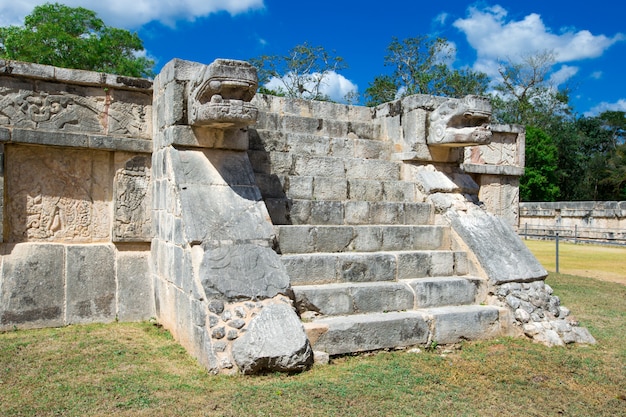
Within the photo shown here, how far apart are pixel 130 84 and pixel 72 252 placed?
1.72 meters

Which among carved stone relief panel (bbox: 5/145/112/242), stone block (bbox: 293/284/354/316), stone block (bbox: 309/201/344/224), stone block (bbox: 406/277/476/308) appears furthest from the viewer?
stone block (bbox: 309/201/344/224)

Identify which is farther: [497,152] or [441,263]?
[497,152]

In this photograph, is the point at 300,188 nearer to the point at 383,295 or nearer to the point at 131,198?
the point at 383,295

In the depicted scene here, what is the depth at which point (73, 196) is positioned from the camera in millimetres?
5285

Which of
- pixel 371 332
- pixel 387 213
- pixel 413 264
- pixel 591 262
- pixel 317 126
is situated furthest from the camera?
pixel 591 262

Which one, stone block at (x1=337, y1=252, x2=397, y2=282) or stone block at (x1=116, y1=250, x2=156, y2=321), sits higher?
stone block at (x1=337, y1=252, x2=397, y2=282)

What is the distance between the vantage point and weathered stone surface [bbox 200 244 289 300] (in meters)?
4.00

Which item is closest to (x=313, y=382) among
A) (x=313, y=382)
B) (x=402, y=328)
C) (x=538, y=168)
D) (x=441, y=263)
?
(x=313, y=382)

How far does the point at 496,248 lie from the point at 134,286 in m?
3.61

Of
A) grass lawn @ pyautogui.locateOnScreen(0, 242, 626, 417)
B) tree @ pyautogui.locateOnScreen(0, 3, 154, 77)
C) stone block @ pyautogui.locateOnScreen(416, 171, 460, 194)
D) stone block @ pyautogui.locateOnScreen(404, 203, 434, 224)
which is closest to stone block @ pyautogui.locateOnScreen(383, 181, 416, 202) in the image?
stone block @ pyautogui.locateOnScreen(416, 171, 460, 194)

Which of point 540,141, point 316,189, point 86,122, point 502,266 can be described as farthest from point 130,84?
point 540,141

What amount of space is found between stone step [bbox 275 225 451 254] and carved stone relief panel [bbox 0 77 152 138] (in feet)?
6.30

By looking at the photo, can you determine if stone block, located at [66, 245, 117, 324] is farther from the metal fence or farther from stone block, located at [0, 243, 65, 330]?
the metal fence

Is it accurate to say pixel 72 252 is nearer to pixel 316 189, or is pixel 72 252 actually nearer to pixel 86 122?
pixel 86 122
